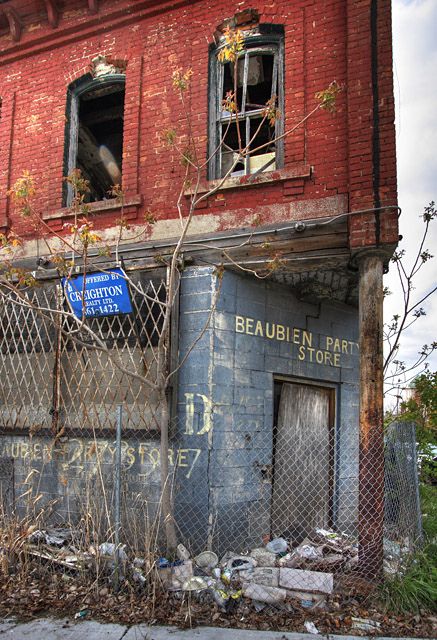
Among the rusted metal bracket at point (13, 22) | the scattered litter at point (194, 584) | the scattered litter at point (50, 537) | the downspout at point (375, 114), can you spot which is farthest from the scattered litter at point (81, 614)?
the rusted metal bracket at point (13, 22)

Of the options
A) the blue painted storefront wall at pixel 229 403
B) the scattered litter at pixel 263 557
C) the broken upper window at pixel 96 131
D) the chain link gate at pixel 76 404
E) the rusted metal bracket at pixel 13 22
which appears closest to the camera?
the scattered litter at pixel 263 557

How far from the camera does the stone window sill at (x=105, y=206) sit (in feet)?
24.6

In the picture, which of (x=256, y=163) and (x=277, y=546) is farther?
(x=256, y=163)

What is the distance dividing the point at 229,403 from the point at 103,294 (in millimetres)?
2225

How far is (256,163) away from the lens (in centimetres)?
737

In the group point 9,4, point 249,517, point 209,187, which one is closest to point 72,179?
point 209,187

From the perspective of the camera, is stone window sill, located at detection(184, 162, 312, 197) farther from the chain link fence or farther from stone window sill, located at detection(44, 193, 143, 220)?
the chain link fence

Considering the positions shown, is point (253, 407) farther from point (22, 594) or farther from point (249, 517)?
point (22, 594)

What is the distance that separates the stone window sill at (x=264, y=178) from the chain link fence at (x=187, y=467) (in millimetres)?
1423

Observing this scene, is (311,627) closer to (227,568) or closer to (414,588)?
(414,588)

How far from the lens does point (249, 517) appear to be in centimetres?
Answer: 654

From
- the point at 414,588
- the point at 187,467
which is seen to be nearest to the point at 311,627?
the point at 414,588

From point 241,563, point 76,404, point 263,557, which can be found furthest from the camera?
point 76,404

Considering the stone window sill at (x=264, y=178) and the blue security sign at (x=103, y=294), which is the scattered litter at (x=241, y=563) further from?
the stone window sill at (x=264, y=178)
